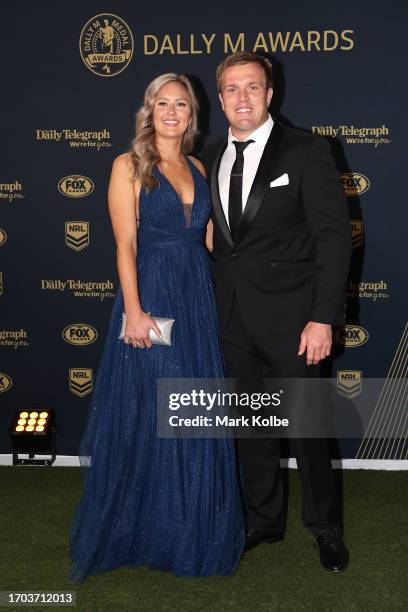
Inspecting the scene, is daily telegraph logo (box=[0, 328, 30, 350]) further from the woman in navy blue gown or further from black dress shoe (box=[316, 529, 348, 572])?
black dress shoe (box=[316, 529, 348, 572])

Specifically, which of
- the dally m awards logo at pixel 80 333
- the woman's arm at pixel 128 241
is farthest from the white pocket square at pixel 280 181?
the dally m awards logo at pixel 80 333

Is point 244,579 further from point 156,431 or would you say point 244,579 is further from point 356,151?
point 356,151

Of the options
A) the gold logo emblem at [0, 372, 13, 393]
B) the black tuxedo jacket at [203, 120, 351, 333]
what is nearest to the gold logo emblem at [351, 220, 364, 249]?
the black tuxedo jacket at [203, 120, 351, 333]

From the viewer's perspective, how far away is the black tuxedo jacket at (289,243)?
2.65 metres

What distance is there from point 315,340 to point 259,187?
57 centimetres

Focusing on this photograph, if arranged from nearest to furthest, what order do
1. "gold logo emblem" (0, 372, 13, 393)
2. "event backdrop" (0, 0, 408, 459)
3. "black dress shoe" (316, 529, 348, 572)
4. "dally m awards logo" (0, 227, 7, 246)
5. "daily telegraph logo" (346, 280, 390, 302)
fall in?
1. "black dress shoe" (316, 529, 348, 572)
2. "event backdrop" (0, 0, 408, 459)
3. "daily telegraph logo" (346, 280, 390, 302)
4. "dally m awards logo" (0, 227, 7, 246)
5. "gold logo emblem" (0, 372, 13, 393)

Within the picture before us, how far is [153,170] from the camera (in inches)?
105

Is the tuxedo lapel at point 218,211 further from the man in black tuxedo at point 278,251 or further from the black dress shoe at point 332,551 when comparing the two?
the black dress shoe at point 332,551

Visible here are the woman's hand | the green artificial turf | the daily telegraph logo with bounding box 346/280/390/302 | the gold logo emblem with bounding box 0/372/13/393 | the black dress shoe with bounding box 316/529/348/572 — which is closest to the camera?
the green artificial turf

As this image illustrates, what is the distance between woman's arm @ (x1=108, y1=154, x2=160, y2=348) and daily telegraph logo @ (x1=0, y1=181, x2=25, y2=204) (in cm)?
133

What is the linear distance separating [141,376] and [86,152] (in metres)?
1.53

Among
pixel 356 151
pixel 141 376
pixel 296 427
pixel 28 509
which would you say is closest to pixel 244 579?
pixel 296 427

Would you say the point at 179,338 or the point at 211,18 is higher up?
the point at 211,18

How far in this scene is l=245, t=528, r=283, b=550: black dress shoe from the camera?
291 centimetres
